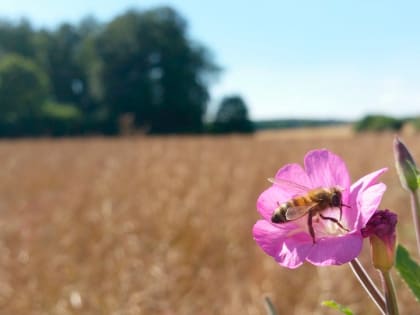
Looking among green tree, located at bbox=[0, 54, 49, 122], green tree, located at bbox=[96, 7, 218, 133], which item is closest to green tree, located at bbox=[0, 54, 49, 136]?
green tree, located at bbox=[0, 54, 49, 122]

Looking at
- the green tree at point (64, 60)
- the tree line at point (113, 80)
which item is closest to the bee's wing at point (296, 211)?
the tree line at point (113, 80)

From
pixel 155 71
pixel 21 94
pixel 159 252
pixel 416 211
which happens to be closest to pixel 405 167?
pixel 416 211

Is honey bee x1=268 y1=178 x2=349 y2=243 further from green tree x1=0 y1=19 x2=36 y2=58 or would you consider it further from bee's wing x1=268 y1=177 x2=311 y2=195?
green tree x1=0 y1=19 x2=36 y2=58

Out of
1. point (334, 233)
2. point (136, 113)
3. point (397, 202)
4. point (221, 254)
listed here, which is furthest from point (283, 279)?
point (136, 113)

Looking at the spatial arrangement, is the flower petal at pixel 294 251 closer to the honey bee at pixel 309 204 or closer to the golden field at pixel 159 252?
the honey bee at pixel 309 204

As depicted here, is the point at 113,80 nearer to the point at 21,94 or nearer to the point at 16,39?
the point at 21,94
